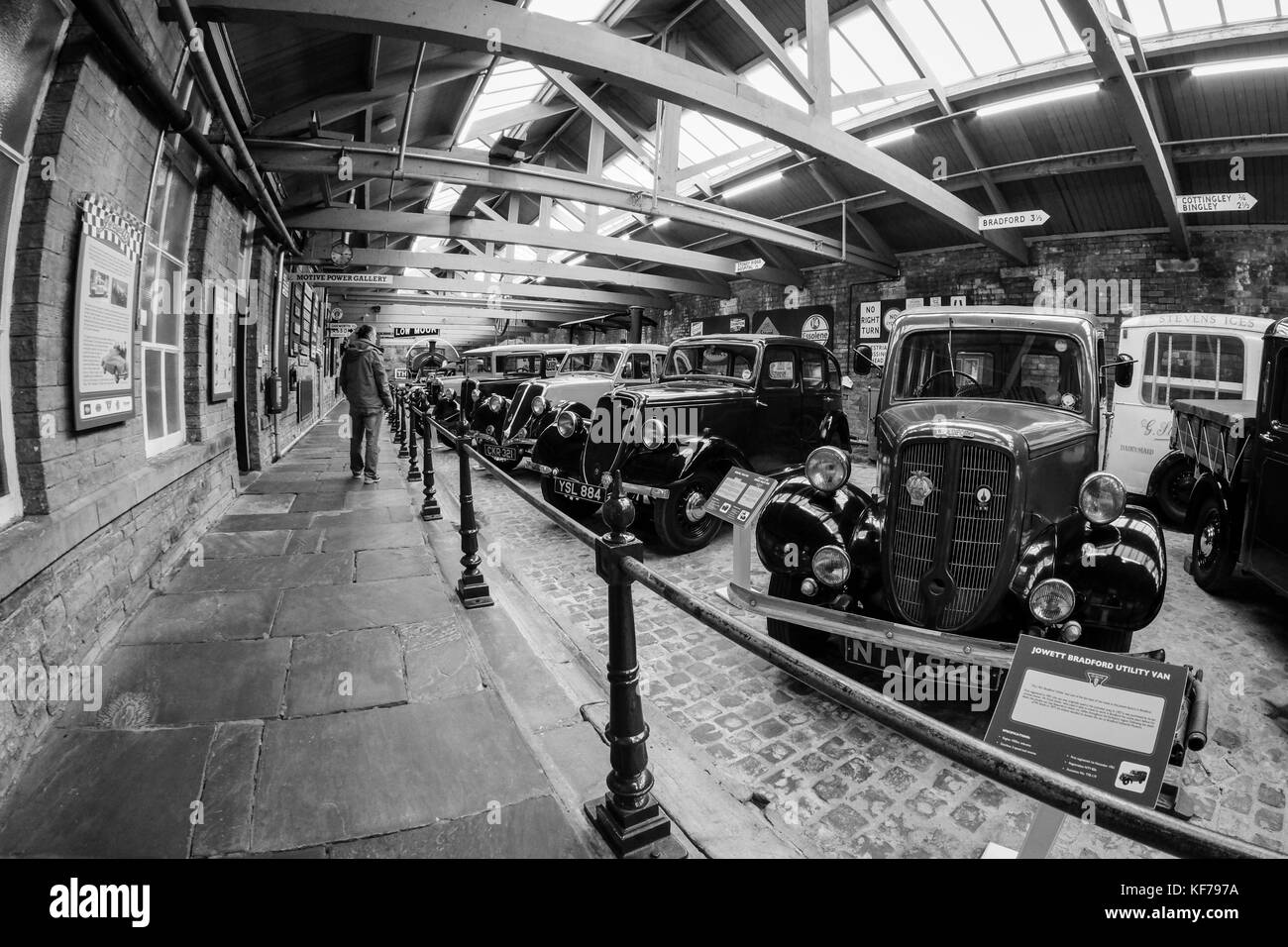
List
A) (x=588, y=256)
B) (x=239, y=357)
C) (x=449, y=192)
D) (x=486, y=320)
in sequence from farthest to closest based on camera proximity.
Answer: (x=486, y=320)
(x=588, y=256)
(x=449, y=192)
(x=239, y=357)

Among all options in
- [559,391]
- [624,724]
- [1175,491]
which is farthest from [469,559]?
[1175,491]

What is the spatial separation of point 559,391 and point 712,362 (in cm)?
269

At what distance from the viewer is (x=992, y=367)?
392cm

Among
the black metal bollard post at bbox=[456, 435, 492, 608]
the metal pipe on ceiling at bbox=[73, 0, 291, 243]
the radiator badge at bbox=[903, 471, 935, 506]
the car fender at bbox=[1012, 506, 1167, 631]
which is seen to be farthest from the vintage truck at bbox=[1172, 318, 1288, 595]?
the metal pipe on ceiling at bbox=[73, 0, 291, 243]

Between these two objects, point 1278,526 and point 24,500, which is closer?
point 24,500

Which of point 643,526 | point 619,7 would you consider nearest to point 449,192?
point 619,7

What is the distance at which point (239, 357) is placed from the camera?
291 inches

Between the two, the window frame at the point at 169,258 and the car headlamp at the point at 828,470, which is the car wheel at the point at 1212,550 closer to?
the car headlamp at the point at 828,470

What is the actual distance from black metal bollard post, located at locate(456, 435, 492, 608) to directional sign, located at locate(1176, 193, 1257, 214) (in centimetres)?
815

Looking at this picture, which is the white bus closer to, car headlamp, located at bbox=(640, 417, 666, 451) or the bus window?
the bus window

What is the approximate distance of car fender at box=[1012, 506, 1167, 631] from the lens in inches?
103

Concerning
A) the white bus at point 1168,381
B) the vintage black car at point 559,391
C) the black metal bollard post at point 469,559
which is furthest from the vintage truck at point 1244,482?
the vintage black car at point 559,391

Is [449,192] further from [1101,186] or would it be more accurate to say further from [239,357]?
[1101,186]

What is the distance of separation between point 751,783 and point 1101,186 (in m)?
10.6
